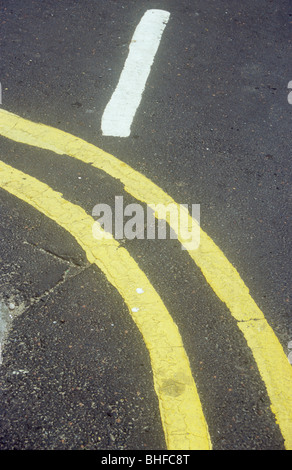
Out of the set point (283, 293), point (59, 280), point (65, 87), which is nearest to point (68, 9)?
point (65, 87)

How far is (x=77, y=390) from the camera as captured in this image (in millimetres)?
2307

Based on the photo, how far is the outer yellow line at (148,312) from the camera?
88.4 inches

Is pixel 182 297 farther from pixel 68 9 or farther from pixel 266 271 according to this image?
pixel 68 9

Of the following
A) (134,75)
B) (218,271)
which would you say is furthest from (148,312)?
(134,75)

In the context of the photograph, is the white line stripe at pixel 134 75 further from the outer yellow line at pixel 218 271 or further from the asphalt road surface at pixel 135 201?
the outer yellow line at pixel 218 271

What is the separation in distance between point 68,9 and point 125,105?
1.73 meters

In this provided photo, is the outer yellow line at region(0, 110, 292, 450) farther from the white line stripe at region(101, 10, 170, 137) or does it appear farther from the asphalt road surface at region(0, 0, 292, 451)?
the white line stripe at region(101, 10, 170, 137)

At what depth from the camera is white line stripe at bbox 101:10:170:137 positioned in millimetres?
3957

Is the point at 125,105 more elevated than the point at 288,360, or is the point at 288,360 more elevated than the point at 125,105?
the point at 125,105

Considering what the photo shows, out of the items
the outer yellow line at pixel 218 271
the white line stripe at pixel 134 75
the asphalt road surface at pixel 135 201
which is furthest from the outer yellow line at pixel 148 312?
the white line stripe at pixel 134 75

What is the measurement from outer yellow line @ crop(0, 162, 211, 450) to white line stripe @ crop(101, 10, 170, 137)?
2.92ft

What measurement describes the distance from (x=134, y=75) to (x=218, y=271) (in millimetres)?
2240

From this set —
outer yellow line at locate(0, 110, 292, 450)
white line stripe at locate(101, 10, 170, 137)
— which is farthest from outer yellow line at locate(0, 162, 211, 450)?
white line stripe at locate(101, 10, 170, 137)

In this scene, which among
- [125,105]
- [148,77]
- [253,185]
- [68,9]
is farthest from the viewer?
[68,9]
